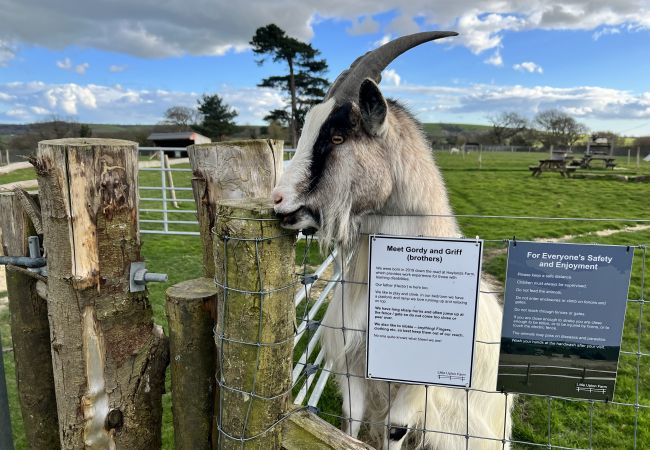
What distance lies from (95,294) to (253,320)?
63 cm

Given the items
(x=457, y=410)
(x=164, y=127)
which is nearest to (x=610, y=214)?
(x=457, y=410)

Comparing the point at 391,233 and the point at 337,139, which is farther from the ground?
the point at 337,139

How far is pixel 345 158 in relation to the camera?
1928mm

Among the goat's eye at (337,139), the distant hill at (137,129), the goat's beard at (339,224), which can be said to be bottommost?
the goat's beard at (339,224)

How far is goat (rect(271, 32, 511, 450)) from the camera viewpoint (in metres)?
1.90

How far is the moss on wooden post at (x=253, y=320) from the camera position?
1.45 meters

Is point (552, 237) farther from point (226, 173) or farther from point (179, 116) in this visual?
point (179, 116)

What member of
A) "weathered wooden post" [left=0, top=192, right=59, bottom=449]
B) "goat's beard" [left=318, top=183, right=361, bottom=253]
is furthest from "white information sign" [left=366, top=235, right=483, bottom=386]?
"weathered wooden post" [left=0, top=192, right=59, bottom=449]

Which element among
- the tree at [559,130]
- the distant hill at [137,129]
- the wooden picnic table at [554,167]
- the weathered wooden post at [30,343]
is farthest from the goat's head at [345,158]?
the tree at [559,130]

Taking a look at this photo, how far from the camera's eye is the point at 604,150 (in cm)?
3372

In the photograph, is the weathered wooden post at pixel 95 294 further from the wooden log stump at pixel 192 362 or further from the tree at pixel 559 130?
the tree at pixel 559 130

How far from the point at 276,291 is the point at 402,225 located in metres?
0.80

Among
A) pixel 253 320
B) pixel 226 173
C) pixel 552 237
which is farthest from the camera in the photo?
pixel 552 237

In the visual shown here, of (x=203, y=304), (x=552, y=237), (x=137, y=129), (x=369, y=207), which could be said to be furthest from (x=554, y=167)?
(x=137, y=129)
